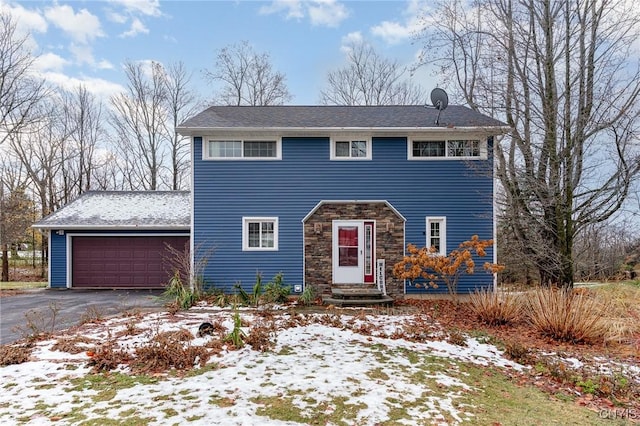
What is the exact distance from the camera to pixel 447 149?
36.4 ft

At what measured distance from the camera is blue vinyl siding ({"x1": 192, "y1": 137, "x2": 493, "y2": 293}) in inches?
431

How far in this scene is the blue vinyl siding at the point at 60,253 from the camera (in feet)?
44.7

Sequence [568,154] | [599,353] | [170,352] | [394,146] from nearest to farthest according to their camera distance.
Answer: [170,352], [599,353], [568,154], [394,146]

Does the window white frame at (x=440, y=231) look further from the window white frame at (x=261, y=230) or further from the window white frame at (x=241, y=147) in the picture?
the window white frame at (x=241, y=147)

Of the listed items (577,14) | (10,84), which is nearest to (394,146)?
(577,14)

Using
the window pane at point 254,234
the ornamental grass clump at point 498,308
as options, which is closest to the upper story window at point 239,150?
the window pane at point 254,234

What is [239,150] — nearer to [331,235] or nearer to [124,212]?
[331,235]

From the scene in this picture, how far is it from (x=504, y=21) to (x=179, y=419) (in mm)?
12399

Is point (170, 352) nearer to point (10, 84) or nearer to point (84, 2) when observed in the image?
point (84, 2)

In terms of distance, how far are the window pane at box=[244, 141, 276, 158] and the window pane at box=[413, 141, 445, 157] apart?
4482mm

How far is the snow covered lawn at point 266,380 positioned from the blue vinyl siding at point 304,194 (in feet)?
13.1

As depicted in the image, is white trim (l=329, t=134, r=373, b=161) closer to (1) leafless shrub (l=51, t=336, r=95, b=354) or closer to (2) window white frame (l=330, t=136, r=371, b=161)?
(2) window white frame (l=330, t=136, r=371, b=161)

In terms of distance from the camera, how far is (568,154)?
9023mm

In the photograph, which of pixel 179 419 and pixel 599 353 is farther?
pixel 599 353
